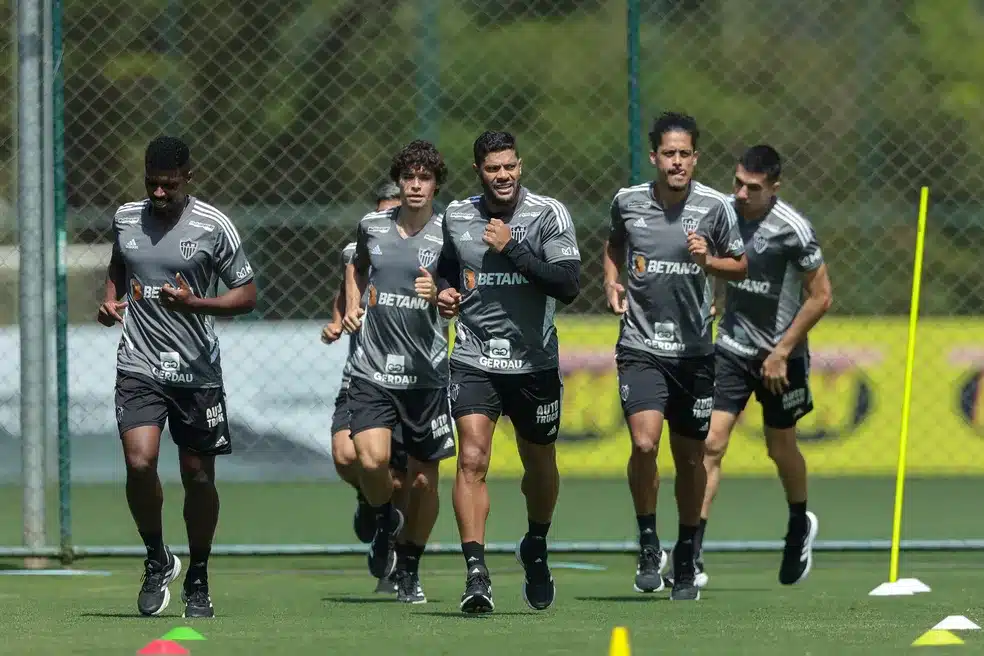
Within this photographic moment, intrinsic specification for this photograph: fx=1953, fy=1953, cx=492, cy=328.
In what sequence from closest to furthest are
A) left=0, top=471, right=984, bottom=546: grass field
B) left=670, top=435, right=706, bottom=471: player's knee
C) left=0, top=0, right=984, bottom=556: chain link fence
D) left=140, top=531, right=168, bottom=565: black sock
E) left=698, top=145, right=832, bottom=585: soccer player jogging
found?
1. left=140, top=531, right=168, bottom=565: black sock
2. left=670, top=435, right=706, bottom=471: player's knee
3. left=698, top=145, right=832, bottom=585: soccer player jogging
4. left=0, top=471, right=984, bottom=546: grass field
5. left=0, top=0, right=984, bottom=556: chain link fence

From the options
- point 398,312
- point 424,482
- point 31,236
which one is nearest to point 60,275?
point 31,236

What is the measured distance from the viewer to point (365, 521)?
10352mm

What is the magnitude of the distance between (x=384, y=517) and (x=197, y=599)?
1556 mm

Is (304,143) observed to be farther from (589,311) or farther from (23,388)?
(23,388)

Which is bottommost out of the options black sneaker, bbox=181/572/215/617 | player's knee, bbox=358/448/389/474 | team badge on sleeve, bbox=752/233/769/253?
black sneaker, bbox=181/572/215/617

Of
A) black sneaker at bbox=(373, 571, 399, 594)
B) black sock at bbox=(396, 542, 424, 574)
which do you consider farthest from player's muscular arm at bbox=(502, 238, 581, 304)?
black sneaker at bbox=(373, 571, 399, 594)

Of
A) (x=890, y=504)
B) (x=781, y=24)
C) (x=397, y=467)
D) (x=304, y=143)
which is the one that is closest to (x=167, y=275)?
(x=397, y=467)

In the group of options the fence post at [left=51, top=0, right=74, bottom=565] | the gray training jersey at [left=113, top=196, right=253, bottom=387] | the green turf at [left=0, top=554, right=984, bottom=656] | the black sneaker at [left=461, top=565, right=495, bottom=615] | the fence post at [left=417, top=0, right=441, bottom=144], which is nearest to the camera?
the green turf at [left=0, top=554, right=984, bottom=656]

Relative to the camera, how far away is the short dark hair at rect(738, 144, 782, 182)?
31.6ft

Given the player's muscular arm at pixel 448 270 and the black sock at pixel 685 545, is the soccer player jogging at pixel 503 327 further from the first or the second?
the black sock at pixel 685 545

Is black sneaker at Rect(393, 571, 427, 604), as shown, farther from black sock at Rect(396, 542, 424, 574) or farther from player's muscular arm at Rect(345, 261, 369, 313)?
player's muscular arm at Rect(345, 261, 369, 313)

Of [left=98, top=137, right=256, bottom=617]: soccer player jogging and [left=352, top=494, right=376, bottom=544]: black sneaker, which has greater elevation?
[left=98, top=137, right=256, bottom=617]: soccer player jogging

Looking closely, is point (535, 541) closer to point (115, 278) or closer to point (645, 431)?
point (645, 431)

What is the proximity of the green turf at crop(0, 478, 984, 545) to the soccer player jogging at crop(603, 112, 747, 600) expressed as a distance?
3.36 metres
